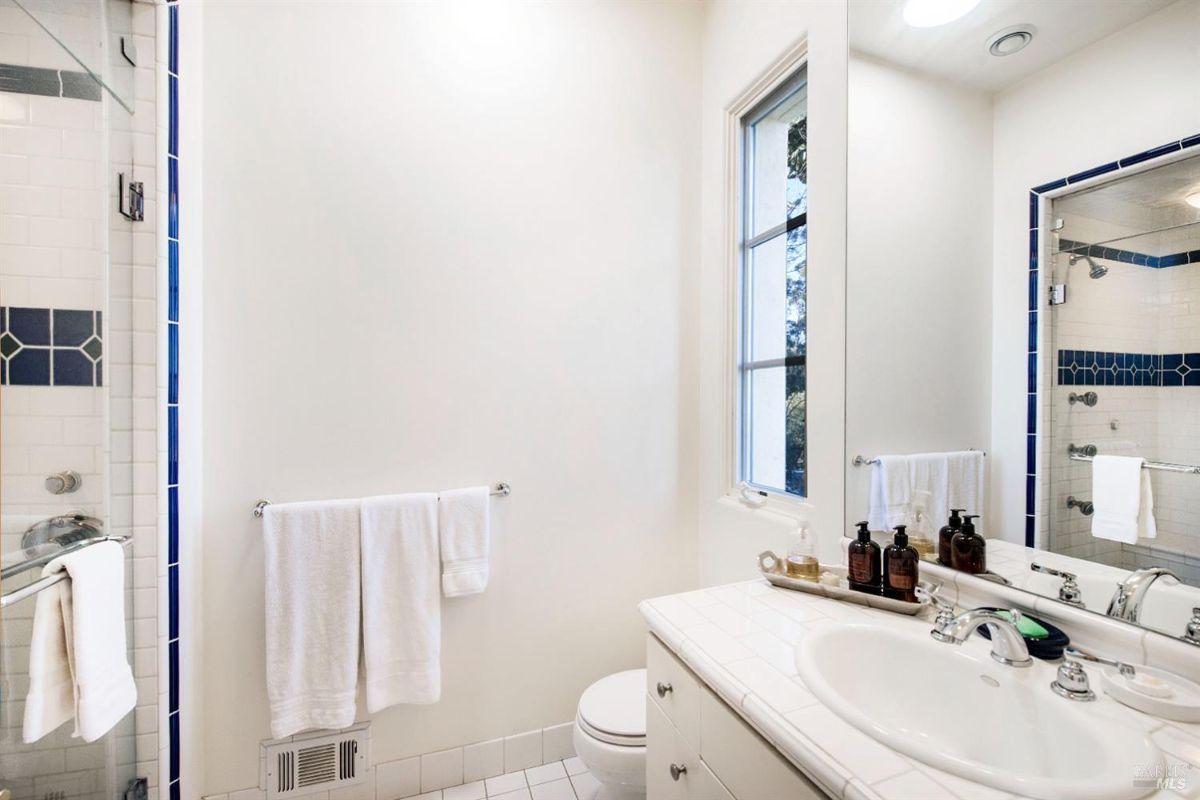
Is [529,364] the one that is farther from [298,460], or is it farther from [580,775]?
[580,775]

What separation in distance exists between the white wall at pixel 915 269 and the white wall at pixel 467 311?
2.35ft

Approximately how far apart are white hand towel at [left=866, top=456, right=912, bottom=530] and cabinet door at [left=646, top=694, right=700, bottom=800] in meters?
0.68

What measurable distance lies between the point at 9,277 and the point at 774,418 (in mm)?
1925

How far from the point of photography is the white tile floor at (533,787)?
154 centimetres

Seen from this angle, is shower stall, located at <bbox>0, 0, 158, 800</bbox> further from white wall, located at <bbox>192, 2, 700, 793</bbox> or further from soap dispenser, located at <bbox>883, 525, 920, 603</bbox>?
soap dispenser, located at <bbox>883, 525, 920, 603</bbox>

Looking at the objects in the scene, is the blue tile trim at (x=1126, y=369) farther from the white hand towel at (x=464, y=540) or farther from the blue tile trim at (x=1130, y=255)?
the white hand towel at (x=464, y=540)

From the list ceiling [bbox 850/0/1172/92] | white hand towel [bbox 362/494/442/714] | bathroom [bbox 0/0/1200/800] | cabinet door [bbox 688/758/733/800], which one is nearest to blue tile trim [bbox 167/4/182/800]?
bathroom [bbox 0/0/1200/800]

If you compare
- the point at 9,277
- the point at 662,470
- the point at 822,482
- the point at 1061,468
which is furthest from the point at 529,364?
the point at 1061,468

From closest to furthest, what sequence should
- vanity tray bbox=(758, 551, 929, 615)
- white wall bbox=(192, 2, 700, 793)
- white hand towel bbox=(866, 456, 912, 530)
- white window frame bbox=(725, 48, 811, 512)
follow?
vanity tray bbox=(758, 551, 929, 615) → white hand towel bbox=(866, 456, 912, 530) → white wall bbox=(192, 2, 700, 793) → white window frame bbox=(725, 48, 811, 512)

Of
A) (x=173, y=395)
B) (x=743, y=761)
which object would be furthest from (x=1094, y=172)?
(x=173, y=395)

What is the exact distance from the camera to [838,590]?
110cm

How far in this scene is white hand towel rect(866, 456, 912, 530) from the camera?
3.83ft

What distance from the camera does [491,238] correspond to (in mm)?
1605

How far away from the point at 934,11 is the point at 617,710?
1.92 meters
